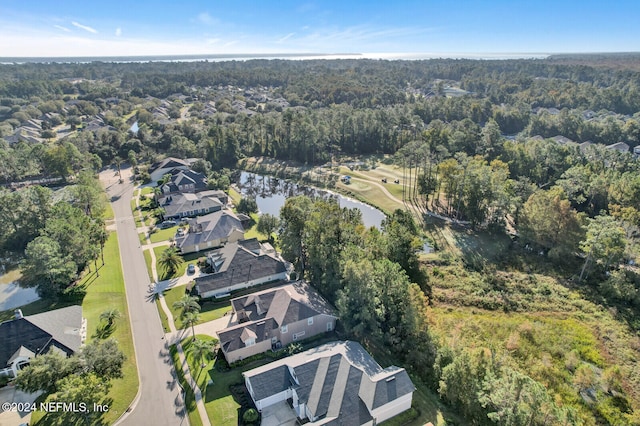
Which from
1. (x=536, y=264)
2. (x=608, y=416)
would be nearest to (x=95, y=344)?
(x=608, y=416)

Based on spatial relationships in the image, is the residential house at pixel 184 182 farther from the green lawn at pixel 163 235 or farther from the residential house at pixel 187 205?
the green lawn at pixel 163 235

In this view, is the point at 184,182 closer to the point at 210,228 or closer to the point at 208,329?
the point at 210,228

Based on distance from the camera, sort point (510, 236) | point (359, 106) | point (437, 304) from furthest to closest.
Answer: point (359, 106)
point (510, 236)
point (437, 304)

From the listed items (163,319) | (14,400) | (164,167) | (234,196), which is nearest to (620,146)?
(234,196)

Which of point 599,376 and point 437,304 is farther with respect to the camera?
point 437,304

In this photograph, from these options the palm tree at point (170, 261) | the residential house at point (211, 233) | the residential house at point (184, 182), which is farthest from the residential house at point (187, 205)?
the palm tree at point (170, 261)

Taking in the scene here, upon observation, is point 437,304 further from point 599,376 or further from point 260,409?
point 260,409
